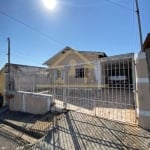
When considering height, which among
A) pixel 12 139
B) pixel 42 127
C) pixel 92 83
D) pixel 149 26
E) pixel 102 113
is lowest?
pixel 12 139

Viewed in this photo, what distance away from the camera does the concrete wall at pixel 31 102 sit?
7.53 metres

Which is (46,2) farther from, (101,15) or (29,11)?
(101,15)

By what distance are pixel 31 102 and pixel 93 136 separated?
498 centimetres

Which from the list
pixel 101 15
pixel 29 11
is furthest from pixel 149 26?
pixel 29 11

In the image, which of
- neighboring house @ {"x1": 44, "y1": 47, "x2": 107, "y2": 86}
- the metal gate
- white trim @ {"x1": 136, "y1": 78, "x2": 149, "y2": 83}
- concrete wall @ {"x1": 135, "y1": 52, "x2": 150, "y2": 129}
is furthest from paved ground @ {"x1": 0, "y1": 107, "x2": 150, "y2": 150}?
neighboring house @ {"x1": 44, "y1": 47, "x2": 107, "y2": 86}

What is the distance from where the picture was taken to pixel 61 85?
7.66 m

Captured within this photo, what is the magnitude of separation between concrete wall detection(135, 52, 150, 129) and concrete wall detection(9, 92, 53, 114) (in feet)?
13.7

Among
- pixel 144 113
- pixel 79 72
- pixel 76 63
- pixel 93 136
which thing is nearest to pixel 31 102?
pixel 93 136

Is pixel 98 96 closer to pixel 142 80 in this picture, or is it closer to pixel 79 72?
pixel 142 80

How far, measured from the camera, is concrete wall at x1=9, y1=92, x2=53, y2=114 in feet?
24.7

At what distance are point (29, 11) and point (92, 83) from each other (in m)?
6.99

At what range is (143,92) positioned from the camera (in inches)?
179

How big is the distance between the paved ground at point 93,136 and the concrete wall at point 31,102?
2136mm

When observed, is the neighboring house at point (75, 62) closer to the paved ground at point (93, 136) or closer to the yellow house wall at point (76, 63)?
the yellow house wall at point (76, 63)
